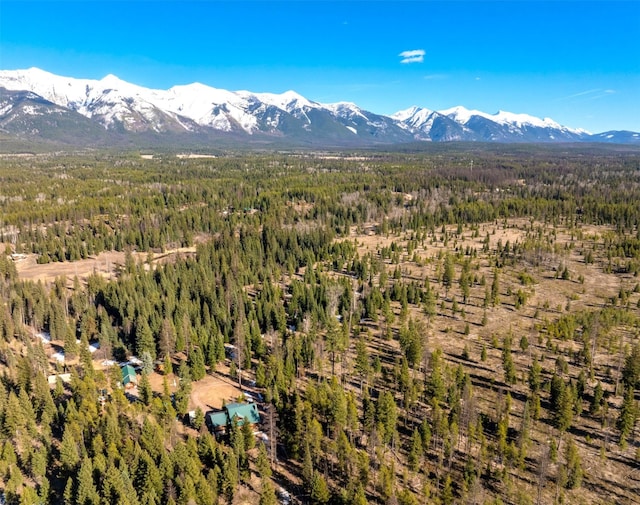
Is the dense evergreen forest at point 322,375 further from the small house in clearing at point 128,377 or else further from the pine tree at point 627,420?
the small house in clearing at point 128,377

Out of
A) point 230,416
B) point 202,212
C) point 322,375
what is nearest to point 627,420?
point 322,375

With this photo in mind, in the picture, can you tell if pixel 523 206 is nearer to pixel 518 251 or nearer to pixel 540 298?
pixel 518 251

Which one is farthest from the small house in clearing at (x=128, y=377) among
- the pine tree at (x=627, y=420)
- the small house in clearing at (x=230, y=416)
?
the pine tree at (x=627, y=420)

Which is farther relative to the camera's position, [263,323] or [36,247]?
[36,247]

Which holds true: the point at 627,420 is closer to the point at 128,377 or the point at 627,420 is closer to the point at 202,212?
the point at 128,377

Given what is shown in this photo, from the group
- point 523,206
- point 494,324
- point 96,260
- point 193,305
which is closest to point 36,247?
point 96,260

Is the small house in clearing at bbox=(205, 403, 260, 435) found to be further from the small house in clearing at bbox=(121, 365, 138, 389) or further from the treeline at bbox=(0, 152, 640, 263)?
the treeline at bbox=(0, 152, 640, 263)
